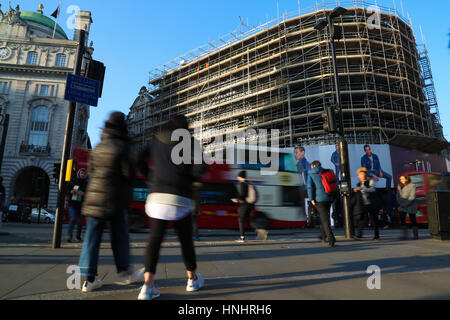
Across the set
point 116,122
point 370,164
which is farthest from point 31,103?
point 116,122

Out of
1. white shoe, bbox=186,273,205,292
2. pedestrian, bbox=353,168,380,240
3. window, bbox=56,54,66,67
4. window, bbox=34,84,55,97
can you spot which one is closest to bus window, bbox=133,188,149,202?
pedestrian, bbox=353,168,380,240

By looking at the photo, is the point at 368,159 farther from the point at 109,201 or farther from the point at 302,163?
the point at 109,201

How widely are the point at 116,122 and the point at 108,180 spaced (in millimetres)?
608

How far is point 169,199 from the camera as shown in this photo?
7.68 ft

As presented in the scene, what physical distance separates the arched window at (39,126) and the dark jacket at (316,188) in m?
33.7

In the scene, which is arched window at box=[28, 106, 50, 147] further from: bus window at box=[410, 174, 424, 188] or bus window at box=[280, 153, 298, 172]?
bus window at box=[410, 174, 424, 188]

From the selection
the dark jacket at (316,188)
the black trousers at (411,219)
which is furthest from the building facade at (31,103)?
the black trousers at (411,219)

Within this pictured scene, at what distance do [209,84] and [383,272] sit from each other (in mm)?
33096

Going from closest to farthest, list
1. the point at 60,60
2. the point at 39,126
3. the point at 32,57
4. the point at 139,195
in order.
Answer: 1. the point at 139,195
2. the point at 39,126
3. the point at 32,57
4. the point at 60,60

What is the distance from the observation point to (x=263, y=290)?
2.52m

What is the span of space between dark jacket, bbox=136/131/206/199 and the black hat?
1.61ft

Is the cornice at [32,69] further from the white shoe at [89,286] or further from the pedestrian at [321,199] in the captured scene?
the white shoe at [89,286]

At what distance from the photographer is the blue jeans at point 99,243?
98.9 inches
